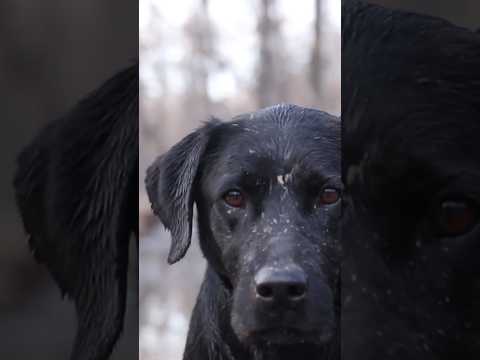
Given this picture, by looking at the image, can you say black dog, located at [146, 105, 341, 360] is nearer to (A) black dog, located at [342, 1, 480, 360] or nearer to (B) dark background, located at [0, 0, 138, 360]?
(A) black dog, located at [342, 1, 480, 360]

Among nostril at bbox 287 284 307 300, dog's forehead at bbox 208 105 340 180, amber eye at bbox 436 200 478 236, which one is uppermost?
dog's forehead at bbox 208 105 340 180

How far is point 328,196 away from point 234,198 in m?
0.38

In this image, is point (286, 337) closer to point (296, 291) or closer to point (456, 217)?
point (296, 291)

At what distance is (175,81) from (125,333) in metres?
1.14

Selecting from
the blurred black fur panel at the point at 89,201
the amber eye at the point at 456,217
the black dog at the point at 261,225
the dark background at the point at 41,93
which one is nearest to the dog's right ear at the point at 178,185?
the black dog at the point at 261,225

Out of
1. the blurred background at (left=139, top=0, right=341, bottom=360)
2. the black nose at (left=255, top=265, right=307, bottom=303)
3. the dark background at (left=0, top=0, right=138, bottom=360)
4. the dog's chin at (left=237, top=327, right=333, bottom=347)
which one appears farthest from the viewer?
the dark background at (left=0, top=0, right=138, bottom=360)

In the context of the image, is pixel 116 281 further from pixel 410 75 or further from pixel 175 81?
pixel 410 75

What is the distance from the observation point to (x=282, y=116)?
10.4ft

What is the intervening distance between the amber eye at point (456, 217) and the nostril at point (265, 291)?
71cm

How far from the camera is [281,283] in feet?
9.30

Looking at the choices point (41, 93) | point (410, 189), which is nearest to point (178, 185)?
point (41, 93)

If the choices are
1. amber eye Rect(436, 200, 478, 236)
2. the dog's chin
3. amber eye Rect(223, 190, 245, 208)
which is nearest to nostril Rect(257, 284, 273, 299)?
the dog's chin

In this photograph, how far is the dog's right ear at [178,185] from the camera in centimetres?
308

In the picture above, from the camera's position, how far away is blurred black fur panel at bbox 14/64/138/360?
3291mm
